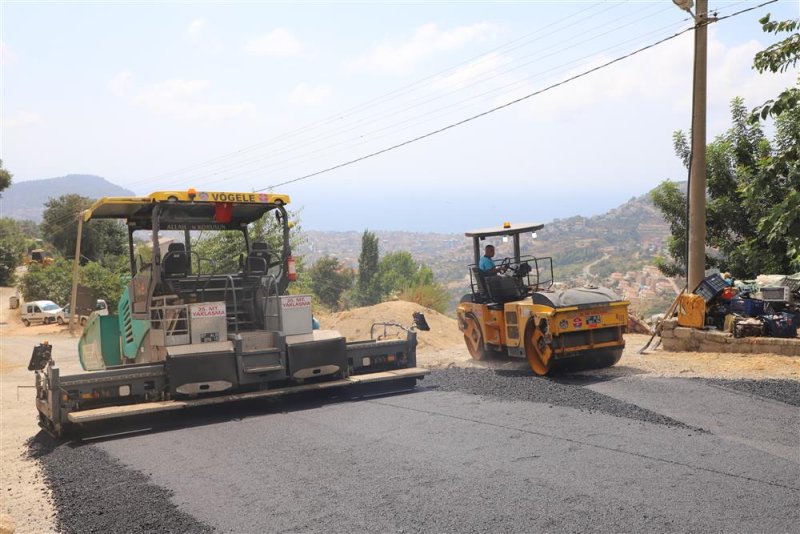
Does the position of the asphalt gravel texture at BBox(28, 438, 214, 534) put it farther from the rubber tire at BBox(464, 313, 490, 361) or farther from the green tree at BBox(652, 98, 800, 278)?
the green tree at BBox(652, 98, 800, 278)

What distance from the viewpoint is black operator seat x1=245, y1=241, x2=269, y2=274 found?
34.7ft

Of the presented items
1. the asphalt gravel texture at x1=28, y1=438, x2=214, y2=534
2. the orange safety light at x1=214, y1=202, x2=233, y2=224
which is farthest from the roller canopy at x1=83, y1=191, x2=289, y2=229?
the asphalt gravel texture at x1=28, y1=438, x2=214, y2=534

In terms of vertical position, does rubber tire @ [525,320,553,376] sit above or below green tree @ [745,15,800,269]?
below

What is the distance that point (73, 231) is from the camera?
58.6 meters

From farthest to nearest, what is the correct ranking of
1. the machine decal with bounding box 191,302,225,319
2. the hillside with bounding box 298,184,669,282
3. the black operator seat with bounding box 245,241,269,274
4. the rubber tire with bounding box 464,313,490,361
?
1. the hillside with bounding box 298,184,669,282
2. the rubber tire with bounding box 464,313,490,361
3. the black operator seat with bounding box 245,241,269,274
4. the machine decal with bounding box 191,302,225,319

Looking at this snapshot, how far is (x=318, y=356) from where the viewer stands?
32.5 feet

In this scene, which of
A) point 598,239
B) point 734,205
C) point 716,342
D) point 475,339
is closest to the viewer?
point 716,342

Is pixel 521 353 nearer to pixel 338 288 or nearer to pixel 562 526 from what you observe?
pixel 562 526

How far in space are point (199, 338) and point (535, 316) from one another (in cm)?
468

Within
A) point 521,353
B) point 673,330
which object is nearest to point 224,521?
point 521,353

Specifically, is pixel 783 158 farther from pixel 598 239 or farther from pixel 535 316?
pixel 598 239

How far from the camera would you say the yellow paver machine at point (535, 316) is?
36.6 feet

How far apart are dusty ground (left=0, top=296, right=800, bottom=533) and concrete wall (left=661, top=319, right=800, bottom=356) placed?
0.60 feet

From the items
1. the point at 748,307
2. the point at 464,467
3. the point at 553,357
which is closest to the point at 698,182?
the point at 748,307
